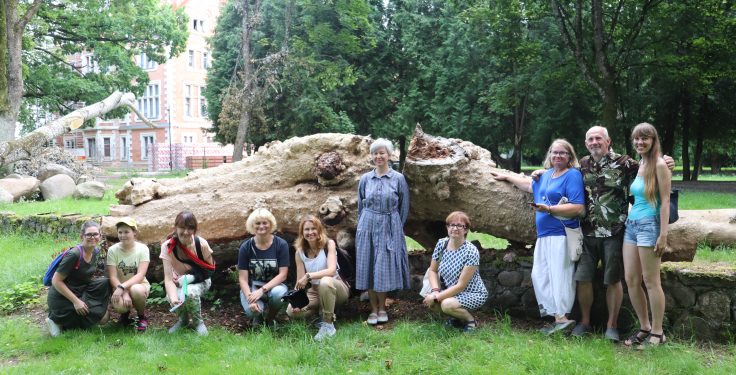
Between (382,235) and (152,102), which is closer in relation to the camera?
(382,235)

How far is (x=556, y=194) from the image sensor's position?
192 inches

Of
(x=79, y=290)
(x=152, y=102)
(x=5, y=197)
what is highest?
(x=152, y=102)

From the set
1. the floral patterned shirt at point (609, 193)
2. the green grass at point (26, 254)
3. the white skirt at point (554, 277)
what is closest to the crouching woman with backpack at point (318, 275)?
the white skirt at point (554, 277)

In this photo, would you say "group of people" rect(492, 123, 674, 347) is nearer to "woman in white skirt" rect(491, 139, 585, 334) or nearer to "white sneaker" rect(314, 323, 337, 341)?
"woman in white skirt" rect(491, 139, 585, 334)

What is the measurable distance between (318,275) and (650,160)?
9.29 feet

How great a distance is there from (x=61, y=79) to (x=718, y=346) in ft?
76.2

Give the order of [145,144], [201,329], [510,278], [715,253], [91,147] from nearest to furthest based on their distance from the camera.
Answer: [201,329]
[510,278]
[715,253]
[145,144]
[91,147]

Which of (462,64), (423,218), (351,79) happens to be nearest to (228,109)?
(351,79)

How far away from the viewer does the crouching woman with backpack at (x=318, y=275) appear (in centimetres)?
517

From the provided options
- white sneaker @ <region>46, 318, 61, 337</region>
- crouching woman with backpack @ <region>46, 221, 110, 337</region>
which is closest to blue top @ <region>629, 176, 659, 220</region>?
crouching woman with backpack @ <region>46, 221, 110, 337</region>

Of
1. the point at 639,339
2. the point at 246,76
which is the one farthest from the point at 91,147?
the point at 639,339

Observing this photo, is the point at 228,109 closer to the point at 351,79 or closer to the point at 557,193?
the point at 351,79

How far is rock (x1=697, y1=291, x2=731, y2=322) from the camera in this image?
15.2 ft

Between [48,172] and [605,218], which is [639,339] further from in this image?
[48,172]
